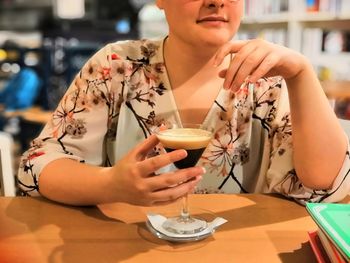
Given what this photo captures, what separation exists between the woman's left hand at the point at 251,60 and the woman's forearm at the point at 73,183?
0.35 meters

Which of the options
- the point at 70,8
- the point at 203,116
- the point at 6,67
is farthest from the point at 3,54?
the point at 203,116

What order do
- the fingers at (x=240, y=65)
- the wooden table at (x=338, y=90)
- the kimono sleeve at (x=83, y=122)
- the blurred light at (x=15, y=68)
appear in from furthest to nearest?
the blurred light at (x=15, y=68)
the wooden table at (x=338, y=90)
the kimono sleeve at (x=83, y=122)
the fingers at (x=240, y=65)

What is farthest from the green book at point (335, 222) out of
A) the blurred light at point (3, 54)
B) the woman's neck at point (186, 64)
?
the blurred light at point (3, 54)

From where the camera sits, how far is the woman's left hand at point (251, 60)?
3.19 feet

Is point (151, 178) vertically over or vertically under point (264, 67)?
under

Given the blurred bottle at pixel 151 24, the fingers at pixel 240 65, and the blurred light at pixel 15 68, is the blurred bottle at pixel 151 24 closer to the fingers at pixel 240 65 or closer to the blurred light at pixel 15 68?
the blurred light at pixel 15 68

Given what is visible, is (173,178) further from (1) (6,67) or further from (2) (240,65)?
(1) (6,67)

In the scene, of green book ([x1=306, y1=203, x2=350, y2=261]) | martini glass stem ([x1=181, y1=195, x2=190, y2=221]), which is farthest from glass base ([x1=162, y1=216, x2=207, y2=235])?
green book ([x1=306, y1=203, x2=350, y2=261])

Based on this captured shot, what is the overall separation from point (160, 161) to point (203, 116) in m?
0.50

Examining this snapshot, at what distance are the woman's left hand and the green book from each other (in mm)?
295

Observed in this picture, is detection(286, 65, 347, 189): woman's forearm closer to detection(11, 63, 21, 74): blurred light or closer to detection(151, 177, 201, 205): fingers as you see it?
detection(151, 177, 201, 205): fingers

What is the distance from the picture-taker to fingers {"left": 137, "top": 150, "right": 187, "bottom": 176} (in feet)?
2.85

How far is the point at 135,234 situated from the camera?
98cm

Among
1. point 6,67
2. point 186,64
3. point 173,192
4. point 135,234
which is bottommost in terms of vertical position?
point 6,67
